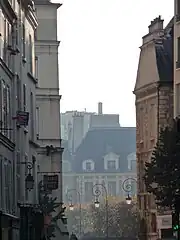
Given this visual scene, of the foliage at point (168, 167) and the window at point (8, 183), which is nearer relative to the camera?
the window at point (8, 183)

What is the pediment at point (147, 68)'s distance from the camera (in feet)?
239

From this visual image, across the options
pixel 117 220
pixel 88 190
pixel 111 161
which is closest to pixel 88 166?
pixel 111 161

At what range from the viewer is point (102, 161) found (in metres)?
178

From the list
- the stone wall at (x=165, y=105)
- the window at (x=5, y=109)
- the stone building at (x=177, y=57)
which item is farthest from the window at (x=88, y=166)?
the window at (x=5, y=109)

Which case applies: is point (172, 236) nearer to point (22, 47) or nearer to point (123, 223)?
point (22, 47)

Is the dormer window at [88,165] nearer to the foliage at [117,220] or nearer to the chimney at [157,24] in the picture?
the foliage at [117,220]

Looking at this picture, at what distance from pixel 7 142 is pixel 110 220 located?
68.8m

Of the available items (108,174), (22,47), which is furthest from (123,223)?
(108,174)

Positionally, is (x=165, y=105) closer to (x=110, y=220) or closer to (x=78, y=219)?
(x=110, y=220)

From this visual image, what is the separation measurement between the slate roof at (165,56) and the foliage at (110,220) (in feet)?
77.6

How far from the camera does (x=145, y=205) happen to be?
244 ft

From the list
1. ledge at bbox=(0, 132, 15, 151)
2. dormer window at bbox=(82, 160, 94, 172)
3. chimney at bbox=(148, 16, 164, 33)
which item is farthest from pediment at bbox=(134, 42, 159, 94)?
dormer window at bbox=(82, 160, 94, 172)

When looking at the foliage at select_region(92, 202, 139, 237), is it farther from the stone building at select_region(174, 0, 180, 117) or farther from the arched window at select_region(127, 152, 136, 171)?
the arched window at select_region(127, 152, 136, 171)

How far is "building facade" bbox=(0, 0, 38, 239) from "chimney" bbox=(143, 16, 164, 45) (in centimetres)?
2252
